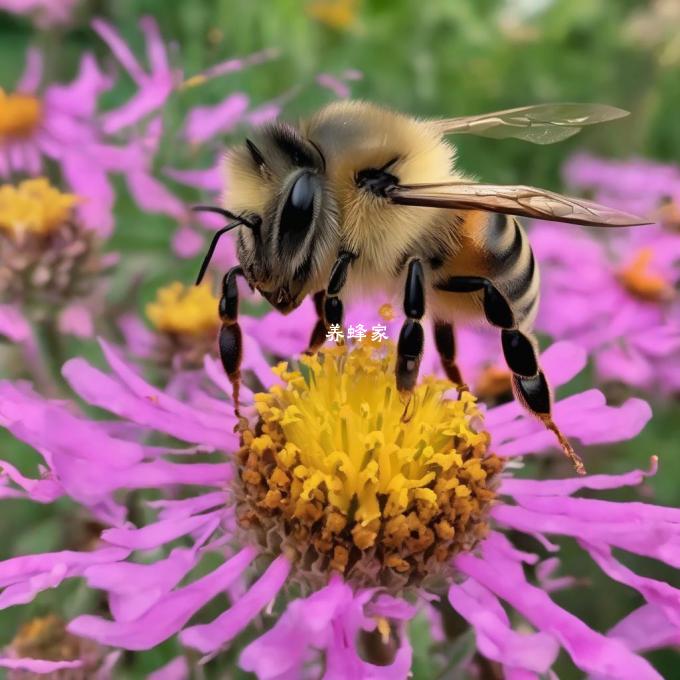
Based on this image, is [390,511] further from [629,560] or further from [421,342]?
[629,560]

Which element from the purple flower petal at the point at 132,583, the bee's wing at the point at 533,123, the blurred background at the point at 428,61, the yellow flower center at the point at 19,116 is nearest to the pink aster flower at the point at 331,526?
the purple flower petal at the point at 132,583

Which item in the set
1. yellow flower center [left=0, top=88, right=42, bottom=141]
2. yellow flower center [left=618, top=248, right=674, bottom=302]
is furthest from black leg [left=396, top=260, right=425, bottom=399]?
yellow flower center [left=0, top=88, right=42, bottom=141]

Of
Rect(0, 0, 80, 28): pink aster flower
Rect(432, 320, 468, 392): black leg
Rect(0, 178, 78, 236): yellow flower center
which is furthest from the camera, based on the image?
Rect(0, 0, 80, 28): pink aster flower

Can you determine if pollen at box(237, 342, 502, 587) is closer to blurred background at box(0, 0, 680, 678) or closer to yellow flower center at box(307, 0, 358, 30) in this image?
blurred background at box(0, 0, 680, 678)

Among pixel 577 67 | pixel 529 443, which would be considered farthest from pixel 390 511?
pixel 577 67
